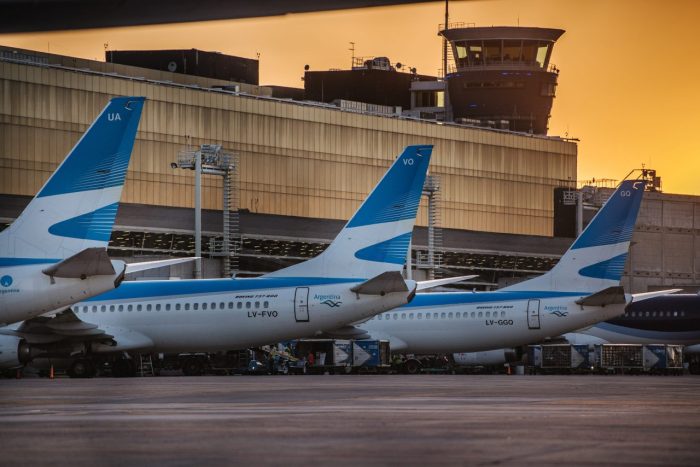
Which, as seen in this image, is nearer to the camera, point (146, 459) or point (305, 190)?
point (146, 459)

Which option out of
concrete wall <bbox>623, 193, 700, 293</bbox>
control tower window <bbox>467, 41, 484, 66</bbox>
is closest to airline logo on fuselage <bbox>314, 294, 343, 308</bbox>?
concrete wall <bbox>623, 193, 700, 293</bbox>

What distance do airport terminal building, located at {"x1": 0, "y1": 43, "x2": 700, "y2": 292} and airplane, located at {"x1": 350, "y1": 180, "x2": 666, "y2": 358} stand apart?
2954 cm

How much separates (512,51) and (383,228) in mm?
98999

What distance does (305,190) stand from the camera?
107 metres

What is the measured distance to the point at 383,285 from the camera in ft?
161

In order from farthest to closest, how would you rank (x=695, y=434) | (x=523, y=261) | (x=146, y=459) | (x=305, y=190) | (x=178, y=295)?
(x=523, y=261), (x=305, y=190), (x=178, y=295), (x=695, y=434), (x=146, y=459)

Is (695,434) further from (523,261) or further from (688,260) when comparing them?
(688,260)

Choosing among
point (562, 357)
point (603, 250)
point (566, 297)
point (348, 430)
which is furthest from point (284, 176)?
point (348, 430)

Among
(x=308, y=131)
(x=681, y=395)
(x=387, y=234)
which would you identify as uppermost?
(x=308, y=131)

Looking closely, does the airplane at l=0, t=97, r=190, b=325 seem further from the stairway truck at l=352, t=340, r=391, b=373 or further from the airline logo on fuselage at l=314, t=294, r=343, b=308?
the stairway truck at l=352, t=340, r=391, b=373

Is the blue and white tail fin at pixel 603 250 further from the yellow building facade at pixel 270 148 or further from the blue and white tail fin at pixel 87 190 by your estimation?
the yellow building facade at pixel 270 148

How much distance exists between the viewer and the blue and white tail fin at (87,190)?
1437 inches

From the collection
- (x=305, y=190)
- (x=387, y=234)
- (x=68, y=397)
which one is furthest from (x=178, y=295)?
(x=305, y=190)

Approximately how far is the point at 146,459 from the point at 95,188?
23921 millimetres
